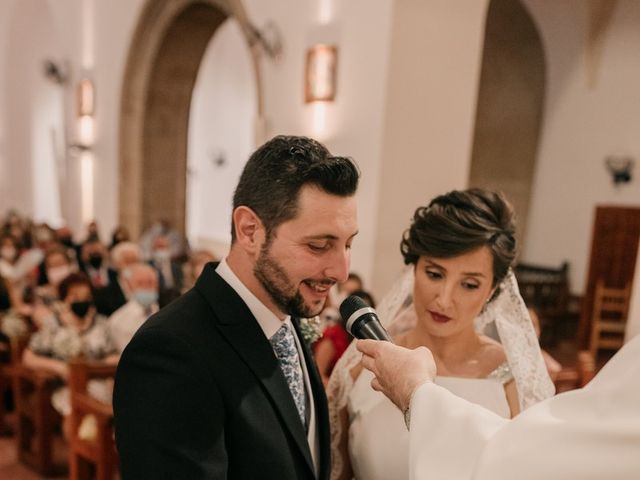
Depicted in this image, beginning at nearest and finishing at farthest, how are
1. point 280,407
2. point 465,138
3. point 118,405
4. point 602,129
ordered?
point 118,405 < point 280,407 < point 465,138 < point 602,129

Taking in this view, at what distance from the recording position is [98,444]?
116 inches

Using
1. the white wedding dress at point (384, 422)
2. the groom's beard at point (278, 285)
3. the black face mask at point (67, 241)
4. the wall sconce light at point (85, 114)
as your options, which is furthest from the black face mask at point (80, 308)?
the wall sconce light at point (85, 114)

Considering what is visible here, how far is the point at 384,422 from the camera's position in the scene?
1779 millimetres

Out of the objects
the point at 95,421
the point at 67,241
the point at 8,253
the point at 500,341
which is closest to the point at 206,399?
the point at 500,341

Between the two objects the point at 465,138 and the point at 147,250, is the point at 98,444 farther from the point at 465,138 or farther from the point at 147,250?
the point at 147,250

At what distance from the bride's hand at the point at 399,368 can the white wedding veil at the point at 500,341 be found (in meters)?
0.61

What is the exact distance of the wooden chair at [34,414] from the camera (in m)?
3.60

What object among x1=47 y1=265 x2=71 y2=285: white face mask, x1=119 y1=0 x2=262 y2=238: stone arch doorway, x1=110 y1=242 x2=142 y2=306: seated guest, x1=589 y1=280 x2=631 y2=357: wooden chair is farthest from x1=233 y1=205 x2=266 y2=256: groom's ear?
x1=119 y1=0 x2=262 y2=238: stone arch doorway

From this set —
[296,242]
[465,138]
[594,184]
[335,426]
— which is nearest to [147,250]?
[465,138]

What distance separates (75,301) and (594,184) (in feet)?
22.4

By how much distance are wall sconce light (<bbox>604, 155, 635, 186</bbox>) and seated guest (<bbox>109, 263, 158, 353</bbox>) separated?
6157 millimetres

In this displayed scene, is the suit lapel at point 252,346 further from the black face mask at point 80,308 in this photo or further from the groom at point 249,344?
the black face mask at point 80,308

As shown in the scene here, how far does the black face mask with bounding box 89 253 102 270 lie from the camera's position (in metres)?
6.23

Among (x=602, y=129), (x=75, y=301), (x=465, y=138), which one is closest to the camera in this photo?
(x=75, y=301)
